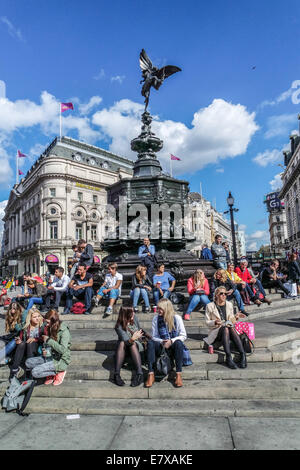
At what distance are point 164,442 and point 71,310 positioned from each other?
17.5 feet

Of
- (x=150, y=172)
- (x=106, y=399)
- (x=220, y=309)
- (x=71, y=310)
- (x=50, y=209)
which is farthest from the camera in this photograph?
(x=50, y=209)

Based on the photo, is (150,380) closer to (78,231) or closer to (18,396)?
(18,396)

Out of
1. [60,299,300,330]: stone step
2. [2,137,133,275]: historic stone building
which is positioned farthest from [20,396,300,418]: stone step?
[2,137,133,275]: historic stone building

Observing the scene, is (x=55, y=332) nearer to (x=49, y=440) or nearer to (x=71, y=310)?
(x=49, y=440)

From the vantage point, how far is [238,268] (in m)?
9.55

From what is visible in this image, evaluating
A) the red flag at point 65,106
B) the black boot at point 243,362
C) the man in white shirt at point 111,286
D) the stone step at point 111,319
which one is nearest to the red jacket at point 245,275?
the stone step at point 111,319

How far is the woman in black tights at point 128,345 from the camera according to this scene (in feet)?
15.0

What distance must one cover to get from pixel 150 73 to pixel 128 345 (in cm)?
1099

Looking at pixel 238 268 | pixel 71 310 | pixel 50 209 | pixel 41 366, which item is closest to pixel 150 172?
pixel 238 268

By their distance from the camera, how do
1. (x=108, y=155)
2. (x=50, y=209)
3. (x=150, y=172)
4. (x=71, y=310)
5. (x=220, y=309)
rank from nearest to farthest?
1. (x=220, y=309)
2. (x=71, y=310)
3. (x=150, y=172)
4. (x=50, y=209)
5. (x=108, y=155)

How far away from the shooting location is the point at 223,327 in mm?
5117

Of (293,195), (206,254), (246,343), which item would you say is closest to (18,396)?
(246,343)

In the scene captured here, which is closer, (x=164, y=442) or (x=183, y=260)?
(x=164, y=442)

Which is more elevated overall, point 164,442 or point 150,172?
point 150,172
